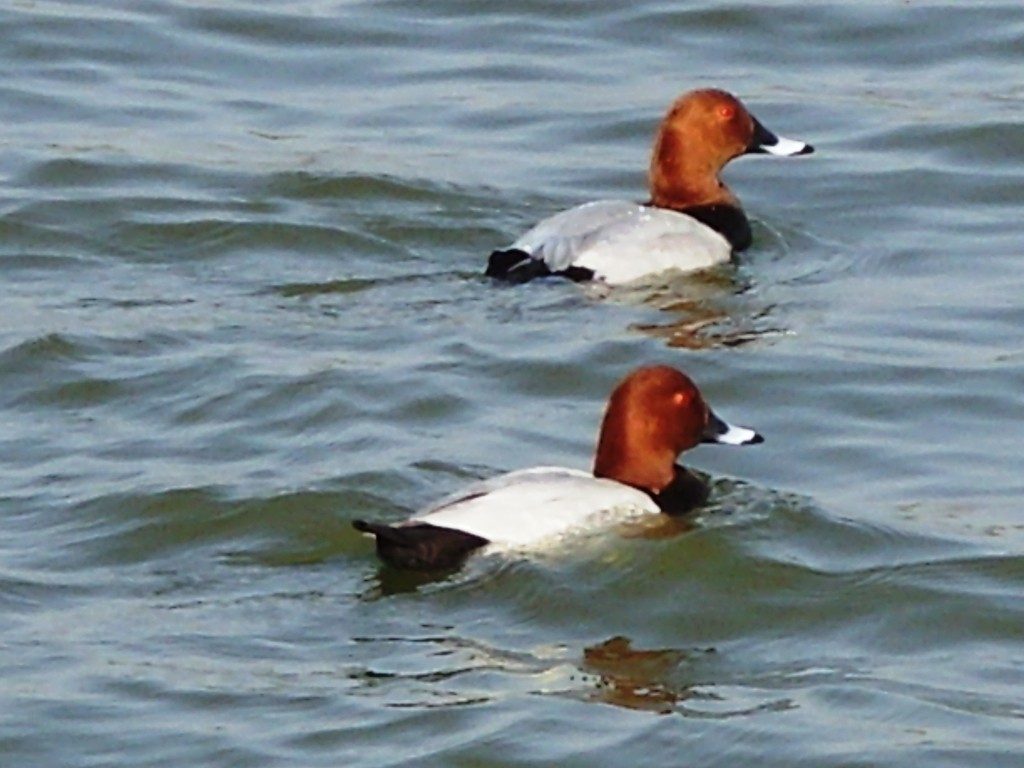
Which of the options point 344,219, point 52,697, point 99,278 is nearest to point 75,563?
point 52,697

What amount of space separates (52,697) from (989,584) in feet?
7.91

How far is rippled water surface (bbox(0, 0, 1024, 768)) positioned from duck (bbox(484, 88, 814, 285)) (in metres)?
0.10

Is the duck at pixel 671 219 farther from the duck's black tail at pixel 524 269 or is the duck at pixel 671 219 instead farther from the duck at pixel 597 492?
the duck at pixel 597 492

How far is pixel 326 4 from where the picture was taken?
1452cm

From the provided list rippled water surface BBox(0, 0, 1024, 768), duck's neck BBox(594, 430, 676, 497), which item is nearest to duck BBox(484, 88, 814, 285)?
rippled water surface BBox(0, 0, 1024, 768)

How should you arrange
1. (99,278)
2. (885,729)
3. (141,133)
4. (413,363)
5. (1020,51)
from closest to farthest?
(885,729)
(413,363)
(99,278)
(141,133)
(1020,51)

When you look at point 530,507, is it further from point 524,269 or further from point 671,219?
point 671,219

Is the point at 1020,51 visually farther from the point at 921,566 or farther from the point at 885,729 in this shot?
the point at 885,729

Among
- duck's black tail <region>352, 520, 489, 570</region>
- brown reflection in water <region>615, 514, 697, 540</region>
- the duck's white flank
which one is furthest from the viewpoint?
brown reflection in water <region>615, 514, 697, 540</region>

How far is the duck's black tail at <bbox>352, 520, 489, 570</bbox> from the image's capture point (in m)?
7.29

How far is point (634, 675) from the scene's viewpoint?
273 inches

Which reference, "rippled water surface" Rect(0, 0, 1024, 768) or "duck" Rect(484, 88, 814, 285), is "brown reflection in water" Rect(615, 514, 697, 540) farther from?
"duck" Rect(484, 88, 814, 285)

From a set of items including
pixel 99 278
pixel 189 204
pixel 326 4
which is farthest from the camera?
pixel 326 4

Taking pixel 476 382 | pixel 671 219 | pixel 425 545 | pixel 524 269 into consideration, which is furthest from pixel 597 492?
pixel 671 219
